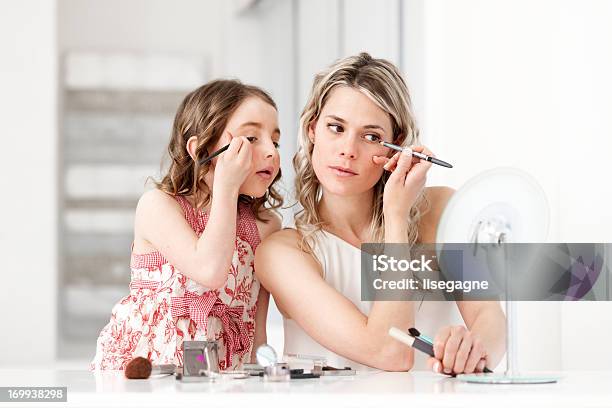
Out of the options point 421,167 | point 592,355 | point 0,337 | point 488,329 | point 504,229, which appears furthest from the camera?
point 0,337

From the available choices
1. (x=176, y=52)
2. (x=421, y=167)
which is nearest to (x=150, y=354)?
(x=421, y=167)

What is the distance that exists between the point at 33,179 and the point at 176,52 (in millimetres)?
1554

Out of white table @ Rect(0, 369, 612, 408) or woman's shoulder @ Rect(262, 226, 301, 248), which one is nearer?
white table @ Rect(0, 369, 612, 408)

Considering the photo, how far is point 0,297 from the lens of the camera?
14.5 feet

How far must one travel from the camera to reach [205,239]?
157 centimetres

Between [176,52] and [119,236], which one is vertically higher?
[176,52]

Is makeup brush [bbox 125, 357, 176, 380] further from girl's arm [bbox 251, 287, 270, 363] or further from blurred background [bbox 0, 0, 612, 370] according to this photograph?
blurred background [bbox 0, 0, 612, 370]

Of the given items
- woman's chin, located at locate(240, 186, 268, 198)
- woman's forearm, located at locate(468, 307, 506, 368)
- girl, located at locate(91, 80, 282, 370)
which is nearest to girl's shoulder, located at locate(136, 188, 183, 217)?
girl, located at locate(91, 80, 282, 370)

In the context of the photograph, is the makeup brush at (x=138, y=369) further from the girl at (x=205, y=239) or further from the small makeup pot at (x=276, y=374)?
the girl at (x=205, y=239)

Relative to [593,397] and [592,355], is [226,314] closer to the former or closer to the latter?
[593,397]

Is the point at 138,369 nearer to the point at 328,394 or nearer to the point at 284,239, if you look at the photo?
the point at 328,394

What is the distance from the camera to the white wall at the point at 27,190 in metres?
4.41

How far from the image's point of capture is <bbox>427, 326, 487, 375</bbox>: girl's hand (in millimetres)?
1277

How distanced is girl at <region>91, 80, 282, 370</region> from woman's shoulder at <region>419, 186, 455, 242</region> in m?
0.31
